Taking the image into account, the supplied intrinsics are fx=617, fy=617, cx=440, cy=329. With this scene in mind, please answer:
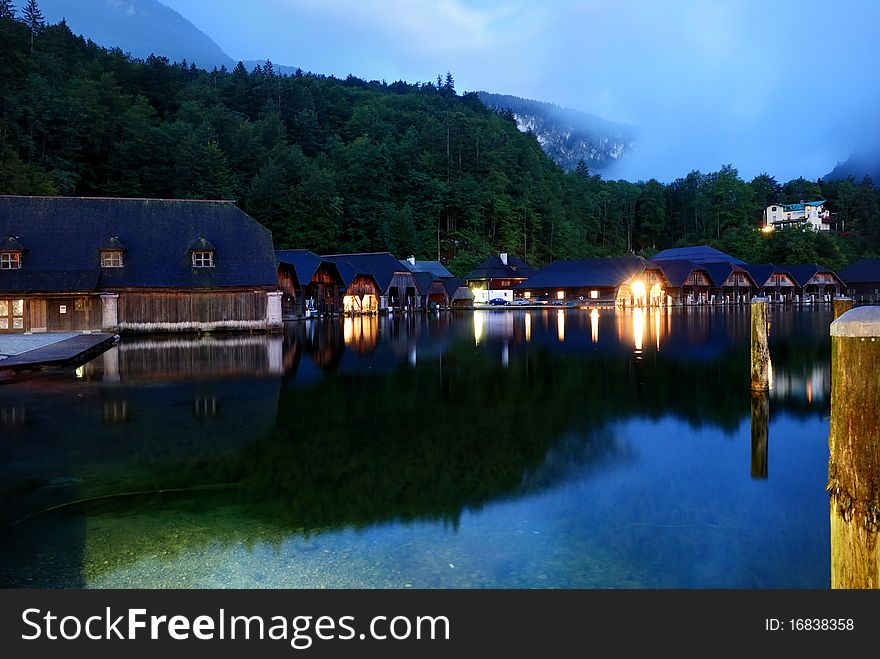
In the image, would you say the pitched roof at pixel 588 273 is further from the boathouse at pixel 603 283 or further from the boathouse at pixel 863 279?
the boathouse at pixel 863 279

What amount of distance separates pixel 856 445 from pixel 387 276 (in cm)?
6750

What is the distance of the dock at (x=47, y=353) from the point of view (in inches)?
743

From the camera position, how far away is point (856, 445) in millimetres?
4191

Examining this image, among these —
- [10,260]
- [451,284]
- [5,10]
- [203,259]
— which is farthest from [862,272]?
[5,10]

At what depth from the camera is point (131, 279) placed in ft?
116

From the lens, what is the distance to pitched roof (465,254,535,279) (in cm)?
9550

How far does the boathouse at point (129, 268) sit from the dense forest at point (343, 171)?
23212mm

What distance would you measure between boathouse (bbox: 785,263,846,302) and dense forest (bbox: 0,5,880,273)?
24.5 feet

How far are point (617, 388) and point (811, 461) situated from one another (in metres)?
6.69

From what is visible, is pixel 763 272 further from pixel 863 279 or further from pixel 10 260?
pixel 10 260

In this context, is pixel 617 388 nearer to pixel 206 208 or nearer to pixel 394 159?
pixel 206 208

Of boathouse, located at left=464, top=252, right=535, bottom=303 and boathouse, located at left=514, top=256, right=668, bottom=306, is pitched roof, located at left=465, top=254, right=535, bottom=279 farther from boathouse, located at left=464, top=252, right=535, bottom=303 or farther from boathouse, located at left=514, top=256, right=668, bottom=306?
boathouse, located at left=514, top=256, right=668, bottom=306

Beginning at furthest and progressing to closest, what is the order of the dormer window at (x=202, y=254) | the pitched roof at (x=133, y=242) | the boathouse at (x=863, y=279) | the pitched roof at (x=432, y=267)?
the boathouse at (x=863, y=279) → the pitched roof at (x=432, y=267) → the dormer window at (x=202, y=254) → the pitched roof at (x=133, y=242)

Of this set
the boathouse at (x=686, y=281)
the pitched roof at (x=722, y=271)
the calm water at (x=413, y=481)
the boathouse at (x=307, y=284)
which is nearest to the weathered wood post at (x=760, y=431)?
the calm water at (x=413, y=481)
